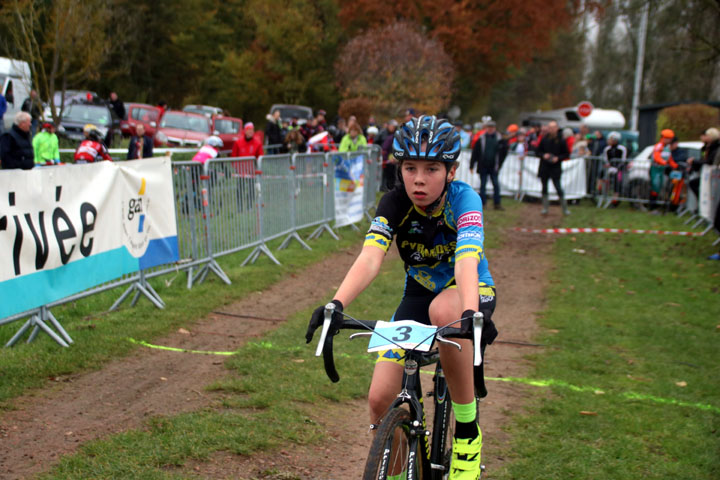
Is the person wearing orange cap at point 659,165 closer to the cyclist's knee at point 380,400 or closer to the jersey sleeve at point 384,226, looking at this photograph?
the jersey sleeve at point 384,226

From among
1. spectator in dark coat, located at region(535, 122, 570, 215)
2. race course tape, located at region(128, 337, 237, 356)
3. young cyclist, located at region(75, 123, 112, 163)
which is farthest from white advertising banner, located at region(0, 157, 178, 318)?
spectator in dark coat, located at region(535, 122, 570, 215)

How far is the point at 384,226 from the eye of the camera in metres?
3.61

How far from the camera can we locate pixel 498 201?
19422mm

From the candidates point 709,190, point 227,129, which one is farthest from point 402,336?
point 227,129

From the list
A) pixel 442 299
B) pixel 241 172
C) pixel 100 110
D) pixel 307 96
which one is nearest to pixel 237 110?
pixel 307 96

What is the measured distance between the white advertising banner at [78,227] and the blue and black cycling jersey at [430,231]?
4.00 metres

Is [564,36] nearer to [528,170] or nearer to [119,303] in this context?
[528,170]

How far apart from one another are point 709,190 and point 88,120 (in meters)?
18.8

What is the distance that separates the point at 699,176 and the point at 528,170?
6249 mm

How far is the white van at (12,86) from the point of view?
1895 cm

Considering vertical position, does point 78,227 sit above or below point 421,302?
below

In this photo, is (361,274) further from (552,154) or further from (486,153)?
(552,154)

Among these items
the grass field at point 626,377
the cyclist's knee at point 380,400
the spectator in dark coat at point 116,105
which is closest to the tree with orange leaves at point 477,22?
the spectator in dark coat at point 116,105

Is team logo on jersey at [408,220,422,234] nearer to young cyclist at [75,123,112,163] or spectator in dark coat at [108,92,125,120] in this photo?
young cyclist at [75,123,112,163]
